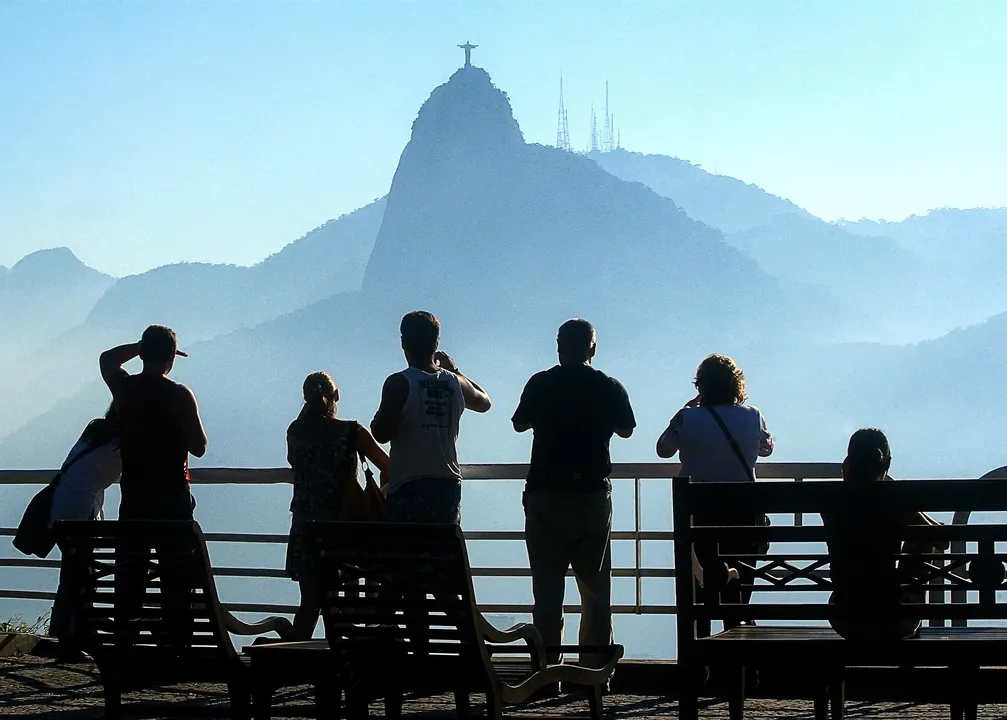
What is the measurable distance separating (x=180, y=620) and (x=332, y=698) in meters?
0.72

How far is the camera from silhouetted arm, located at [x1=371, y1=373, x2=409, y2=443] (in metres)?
6.88

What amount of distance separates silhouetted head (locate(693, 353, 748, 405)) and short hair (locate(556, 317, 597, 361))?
555mm

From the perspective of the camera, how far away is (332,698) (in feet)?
15.5

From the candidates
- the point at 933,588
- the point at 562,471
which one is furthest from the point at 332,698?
the point at 562,471

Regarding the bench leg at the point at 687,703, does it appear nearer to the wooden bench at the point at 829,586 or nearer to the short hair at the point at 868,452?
the wooden bench at the point at 829,586

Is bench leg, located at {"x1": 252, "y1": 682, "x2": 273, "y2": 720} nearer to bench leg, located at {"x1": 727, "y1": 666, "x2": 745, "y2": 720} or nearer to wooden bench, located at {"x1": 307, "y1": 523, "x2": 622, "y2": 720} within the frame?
wooden bench, located at {"x1": 307, "y1": 523, "x2": 622, "y2": 720}

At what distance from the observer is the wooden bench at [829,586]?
426 cm

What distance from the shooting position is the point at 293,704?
6980 millimetres

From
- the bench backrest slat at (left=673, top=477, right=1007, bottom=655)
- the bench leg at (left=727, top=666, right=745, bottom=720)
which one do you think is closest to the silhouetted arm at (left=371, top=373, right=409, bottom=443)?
the bench leg at (left=727, top=666, right=745, bottom=720)

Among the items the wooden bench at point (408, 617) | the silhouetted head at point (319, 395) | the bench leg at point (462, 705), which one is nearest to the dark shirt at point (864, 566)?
the wooden bench at point (408, 617)

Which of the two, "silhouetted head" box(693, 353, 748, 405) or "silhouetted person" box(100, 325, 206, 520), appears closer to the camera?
"silhouetted head" box(693, 353, 748, 405)

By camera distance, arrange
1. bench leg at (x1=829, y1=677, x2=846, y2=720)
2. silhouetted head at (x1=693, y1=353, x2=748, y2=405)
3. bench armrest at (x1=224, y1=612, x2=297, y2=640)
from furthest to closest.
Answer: silhouetted head at (x1=693, y1=353, x2=748, y2=405) < bench armrest at (x1=224, y1=612, x2=297, y2=640) < bench leg at (x1=829, y1=677, x2=846, y2=720)

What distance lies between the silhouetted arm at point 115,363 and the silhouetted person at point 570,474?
2351mm

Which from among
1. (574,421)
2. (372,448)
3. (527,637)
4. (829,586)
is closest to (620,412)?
(574,421)
